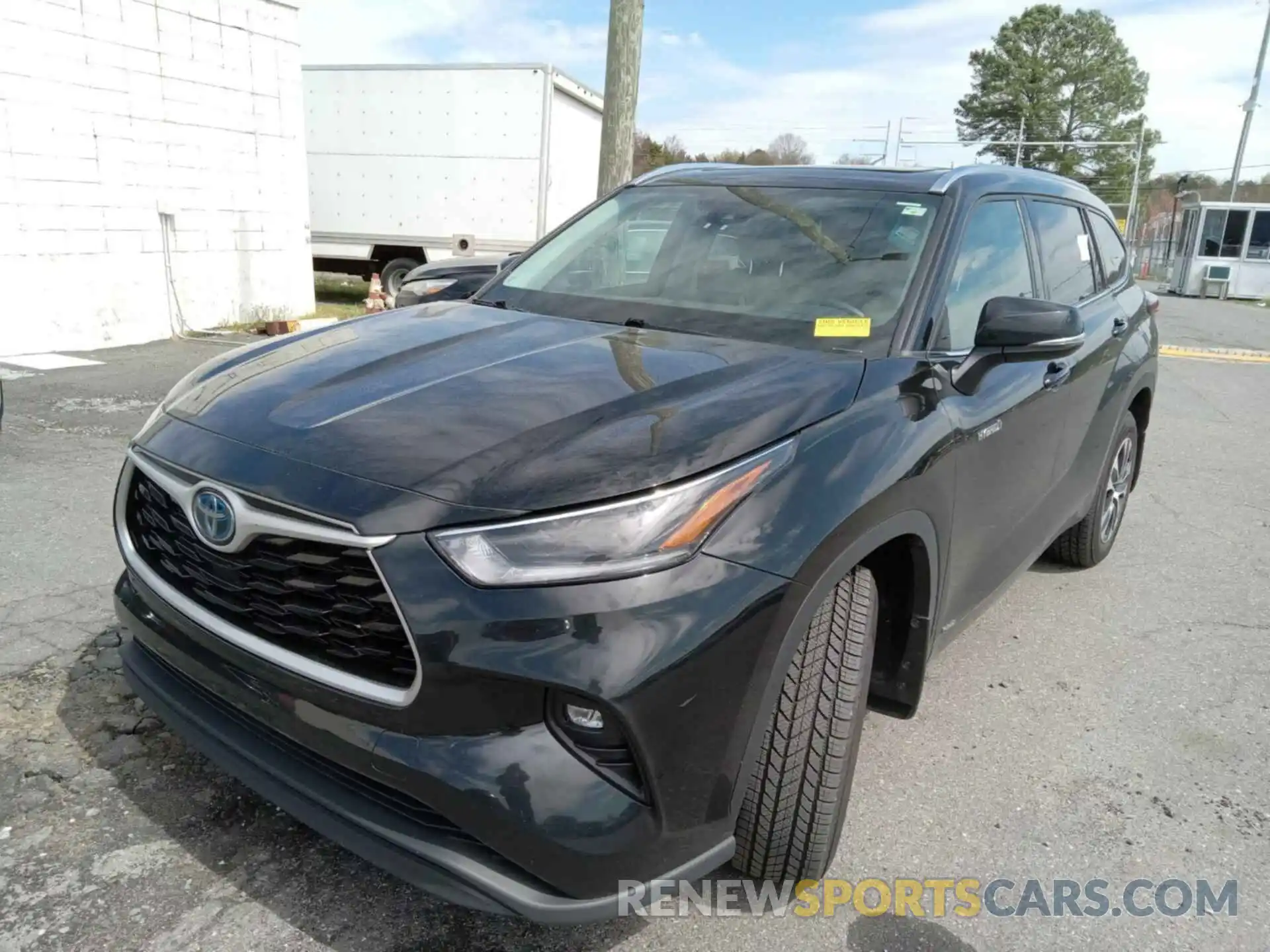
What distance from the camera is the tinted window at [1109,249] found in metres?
4.24

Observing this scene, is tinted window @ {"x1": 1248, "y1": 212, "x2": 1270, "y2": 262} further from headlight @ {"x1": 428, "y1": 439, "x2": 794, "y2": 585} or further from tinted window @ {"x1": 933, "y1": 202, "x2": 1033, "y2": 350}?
headlight @ {"x1": 428, "y1": 439, "x2": 794, "y2": 585}

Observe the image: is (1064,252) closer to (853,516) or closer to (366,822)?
(853,516)

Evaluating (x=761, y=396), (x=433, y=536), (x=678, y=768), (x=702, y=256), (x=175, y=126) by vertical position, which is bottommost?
(x=678, y=768)

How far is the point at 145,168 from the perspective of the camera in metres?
9.43

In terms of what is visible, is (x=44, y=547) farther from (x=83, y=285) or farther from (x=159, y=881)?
(x=83, y=285)

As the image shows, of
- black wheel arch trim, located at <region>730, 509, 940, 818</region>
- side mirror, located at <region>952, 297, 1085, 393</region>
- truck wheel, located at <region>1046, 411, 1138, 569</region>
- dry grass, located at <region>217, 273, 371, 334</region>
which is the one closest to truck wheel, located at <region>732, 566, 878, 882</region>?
black wheel arch trim, located at <region>730, 509, 940, 818</region>

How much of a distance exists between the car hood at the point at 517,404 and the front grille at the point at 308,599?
19cm

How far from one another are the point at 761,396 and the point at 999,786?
154 centimetres

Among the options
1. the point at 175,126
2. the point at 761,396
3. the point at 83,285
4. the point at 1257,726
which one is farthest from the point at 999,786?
the point at 175,126

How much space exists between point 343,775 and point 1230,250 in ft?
102

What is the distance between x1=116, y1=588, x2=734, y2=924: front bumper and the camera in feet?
→ 5.51

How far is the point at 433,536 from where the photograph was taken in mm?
1707

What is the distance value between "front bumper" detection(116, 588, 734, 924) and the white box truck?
461 inches

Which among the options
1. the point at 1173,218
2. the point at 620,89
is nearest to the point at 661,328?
the point at 620,89
